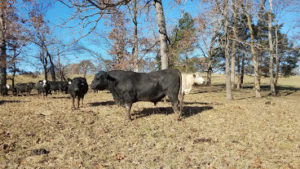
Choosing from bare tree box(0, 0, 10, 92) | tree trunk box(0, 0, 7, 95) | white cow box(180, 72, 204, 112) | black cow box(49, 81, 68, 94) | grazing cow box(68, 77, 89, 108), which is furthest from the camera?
black cow box(49, 81, 68, 94)

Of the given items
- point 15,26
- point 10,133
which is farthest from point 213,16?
point 15,26

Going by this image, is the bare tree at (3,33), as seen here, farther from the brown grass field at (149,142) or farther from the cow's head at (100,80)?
the cow's head at (100,80)

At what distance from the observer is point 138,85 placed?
7305 mm

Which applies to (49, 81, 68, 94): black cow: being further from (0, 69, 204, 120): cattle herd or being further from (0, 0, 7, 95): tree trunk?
(0, 69, 204, 120): cattle herd

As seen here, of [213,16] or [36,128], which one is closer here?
[36,128]

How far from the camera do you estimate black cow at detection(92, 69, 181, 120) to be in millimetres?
7188

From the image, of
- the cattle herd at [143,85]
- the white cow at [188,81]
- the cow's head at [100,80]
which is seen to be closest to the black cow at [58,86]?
the cow's head at [100,80]

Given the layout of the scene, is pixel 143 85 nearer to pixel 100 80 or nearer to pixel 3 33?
pixel 100 80

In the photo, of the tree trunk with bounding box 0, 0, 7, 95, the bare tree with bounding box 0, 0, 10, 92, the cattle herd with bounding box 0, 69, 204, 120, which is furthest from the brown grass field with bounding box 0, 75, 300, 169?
the bare tree with bounding box 0, 0, 10, 92

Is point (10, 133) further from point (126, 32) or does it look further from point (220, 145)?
point (126, 32)

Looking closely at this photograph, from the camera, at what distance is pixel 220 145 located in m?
4.95

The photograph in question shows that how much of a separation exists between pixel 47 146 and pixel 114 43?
2192 centimetres

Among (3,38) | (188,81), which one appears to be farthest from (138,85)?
(3,38)

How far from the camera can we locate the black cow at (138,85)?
7188 mm
